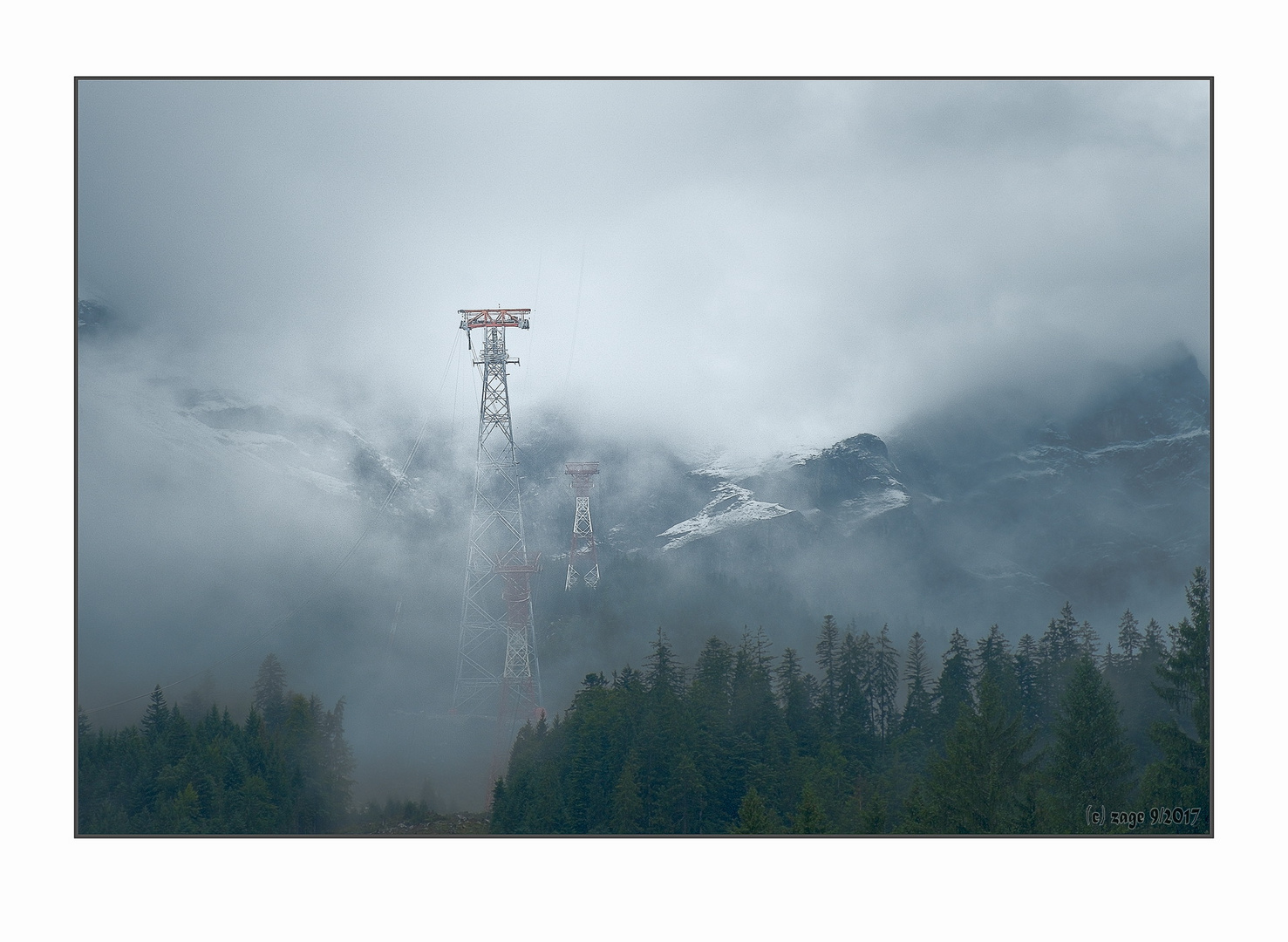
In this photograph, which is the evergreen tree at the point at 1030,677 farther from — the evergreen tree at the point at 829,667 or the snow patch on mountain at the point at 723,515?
the snow patch on mountain at the point at 723,515

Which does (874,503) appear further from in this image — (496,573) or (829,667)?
(496,573)

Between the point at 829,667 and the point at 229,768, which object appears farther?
the point at 829,667

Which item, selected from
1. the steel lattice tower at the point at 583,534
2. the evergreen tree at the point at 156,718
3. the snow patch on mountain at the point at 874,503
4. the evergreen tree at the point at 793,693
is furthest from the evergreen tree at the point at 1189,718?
the evergreen tree at the point at 156,718

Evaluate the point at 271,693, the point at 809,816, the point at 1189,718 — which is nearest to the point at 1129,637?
the point at 1189,718

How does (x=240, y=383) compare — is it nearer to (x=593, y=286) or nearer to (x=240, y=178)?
(x=240, y=178)

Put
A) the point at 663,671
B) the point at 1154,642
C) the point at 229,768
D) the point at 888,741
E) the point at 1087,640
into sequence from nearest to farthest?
1. the point at 1154,642
2. the point at 229,768
3. the point at 1087,640
4. the point at 663,671
5. the point at 888,741

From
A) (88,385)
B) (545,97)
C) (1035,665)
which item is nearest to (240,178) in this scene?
(88,385)
